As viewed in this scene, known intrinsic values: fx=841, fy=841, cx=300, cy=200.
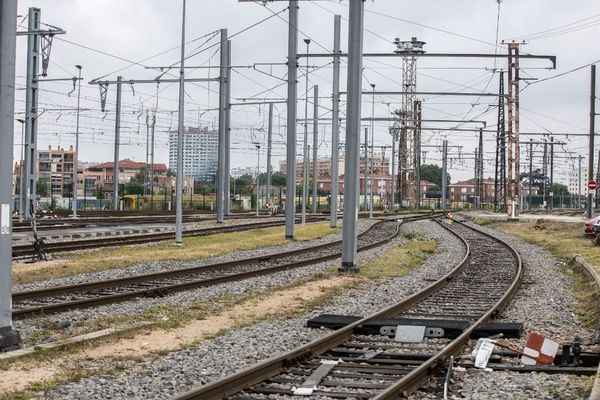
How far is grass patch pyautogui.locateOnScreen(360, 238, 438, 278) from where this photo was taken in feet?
72.3

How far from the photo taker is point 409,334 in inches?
444

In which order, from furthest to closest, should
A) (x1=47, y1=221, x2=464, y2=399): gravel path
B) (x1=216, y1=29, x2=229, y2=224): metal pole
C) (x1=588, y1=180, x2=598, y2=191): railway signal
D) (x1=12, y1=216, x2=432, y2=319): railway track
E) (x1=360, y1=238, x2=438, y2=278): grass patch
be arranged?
(x1=588, y1=180, x2=598, y2=191): railway signal < (x1=216, y1=29, x2=229, y2=224): metal pole < (x1=360, y1=238, x2=438, y2=278): grass patch < (x1=12, y1=216, x2=432, y2=319): railway track < (x1=47, y1=221, x2=464, y2=399): gravel path

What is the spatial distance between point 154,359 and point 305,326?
10.5 feet

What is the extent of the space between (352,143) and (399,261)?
5159mm

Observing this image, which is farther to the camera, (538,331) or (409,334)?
(538,331)

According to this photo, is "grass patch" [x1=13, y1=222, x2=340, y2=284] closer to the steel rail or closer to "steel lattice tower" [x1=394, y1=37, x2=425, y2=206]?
the steel rail

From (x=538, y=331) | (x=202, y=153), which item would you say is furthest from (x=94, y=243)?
(x=202, y=153)

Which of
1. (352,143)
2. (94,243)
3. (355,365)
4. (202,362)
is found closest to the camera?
(355,365)

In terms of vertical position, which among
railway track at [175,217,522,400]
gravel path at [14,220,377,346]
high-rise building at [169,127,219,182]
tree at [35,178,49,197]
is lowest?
gravel path at [14,220,377,346]

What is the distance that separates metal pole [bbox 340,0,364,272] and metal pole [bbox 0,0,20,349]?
12.2m

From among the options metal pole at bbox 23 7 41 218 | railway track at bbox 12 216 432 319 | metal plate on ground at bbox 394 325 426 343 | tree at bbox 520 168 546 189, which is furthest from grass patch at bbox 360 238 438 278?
tree at bbox 520 168 546 189

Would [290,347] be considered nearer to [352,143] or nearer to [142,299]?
[142,299]

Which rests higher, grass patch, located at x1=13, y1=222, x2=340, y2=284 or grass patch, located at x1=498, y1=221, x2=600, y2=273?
grass patch, located at x1=498, y1=221, x2=600, y2=273

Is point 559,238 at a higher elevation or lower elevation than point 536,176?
lower
